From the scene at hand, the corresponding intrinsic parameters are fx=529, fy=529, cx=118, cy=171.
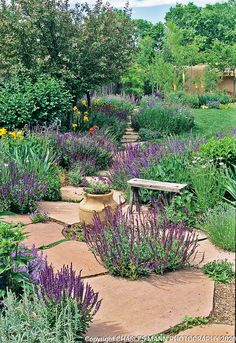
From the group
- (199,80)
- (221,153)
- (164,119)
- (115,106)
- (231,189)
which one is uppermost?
(199,80)

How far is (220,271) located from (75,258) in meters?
1.24

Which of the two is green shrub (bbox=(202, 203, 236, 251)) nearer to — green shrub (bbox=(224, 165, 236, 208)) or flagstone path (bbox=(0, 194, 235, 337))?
flagstone path (bbox=(0, 194, 235, 337))

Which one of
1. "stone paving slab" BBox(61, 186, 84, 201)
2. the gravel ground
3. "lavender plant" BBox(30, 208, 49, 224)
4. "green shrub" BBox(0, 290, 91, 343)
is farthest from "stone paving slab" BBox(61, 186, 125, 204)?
"green shrub" BBox(0, 290, 91, 343)

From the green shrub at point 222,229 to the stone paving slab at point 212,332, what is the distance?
1.40 meters

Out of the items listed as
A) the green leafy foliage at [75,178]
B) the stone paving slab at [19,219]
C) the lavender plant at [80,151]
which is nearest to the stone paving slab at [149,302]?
the stone paving slab at [19,219]

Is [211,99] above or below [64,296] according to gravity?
above

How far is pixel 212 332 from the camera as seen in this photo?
3301 millimetres

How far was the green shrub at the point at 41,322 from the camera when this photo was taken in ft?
9.21

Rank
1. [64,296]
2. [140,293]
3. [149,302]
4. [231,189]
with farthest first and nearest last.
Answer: [231,189] < [140,293] < [149,302] < [64,296]

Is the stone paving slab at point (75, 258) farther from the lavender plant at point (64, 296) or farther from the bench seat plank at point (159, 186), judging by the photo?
the bench seat plank at point (159, 186)

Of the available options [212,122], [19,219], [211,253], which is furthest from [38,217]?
[212,122]

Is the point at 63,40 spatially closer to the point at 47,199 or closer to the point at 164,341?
the point at 47,199

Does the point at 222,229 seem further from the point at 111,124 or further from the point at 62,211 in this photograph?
the point at 111,124

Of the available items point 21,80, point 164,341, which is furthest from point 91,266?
point 21,80
